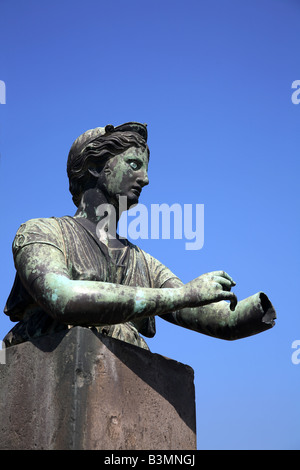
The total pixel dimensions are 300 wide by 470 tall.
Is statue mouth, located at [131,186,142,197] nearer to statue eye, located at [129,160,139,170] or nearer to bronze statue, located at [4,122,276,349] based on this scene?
bronze statue, located at [4,122,276,349]

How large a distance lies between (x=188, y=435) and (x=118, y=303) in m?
1.44

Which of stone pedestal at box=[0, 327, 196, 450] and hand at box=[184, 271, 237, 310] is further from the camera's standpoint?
hand at box=[184, 271, 237, 310]

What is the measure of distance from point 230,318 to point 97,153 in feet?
6.55

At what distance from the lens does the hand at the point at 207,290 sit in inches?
229

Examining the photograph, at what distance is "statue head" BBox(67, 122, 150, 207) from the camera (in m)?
6.93

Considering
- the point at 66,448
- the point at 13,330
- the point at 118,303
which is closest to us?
the point at 66,448

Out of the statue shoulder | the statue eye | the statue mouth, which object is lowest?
the statue shoulder

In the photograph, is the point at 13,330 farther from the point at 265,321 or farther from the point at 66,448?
the point at 265,321

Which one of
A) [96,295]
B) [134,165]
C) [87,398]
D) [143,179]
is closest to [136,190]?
[143,179]

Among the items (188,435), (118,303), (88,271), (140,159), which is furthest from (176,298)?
(140,159)

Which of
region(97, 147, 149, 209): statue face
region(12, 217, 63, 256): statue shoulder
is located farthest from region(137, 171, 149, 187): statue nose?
region(12, 217, 63, 256): statue shoulder

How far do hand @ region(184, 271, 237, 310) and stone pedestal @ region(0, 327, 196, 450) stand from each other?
0.67 metres

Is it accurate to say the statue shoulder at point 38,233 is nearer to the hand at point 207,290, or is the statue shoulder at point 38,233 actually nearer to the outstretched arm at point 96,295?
the outstretched arm at point 96,295
